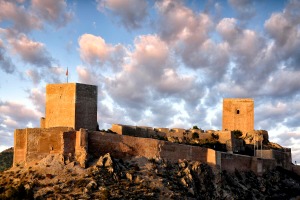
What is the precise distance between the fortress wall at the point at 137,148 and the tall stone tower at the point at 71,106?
3486 mm

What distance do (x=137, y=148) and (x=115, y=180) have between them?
500cm

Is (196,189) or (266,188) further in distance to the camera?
(266,188)

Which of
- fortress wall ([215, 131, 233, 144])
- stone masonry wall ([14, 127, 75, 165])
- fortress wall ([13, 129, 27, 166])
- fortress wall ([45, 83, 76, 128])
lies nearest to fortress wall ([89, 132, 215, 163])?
stone masonry wall ([14, 127, 75, 165])

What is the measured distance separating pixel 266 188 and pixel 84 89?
21.6 metres

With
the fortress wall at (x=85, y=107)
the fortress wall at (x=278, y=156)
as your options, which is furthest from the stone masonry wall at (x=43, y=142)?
the fortress wall at (x=278, y=156)

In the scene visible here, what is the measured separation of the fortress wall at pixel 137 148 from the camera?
4203cm

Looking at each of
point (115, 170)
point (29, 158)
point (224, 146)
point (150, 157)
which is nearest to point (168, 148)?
point (150, 157)

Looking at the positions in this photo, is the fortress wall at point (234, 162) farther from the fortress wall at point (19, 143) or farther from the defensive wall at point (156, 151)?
the fortress wall at point (19, 143)

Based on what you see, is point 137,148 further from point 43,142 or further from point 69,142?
point 43,142

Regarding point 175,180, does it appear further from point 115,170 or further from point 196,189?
point 115,170

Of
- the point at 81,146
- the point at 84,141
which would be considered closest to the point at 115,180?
the point at 81,146

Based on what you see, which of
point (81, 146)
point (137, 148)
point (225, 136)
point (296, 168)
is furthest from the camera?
point (296, 168)

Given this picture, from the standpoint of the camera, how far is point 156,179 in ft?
139

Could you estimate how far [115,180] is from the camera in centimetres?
3991
